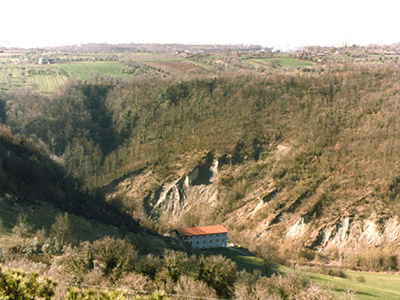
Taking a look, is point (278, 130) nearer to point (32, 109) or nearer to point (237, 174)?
point (237, 174)

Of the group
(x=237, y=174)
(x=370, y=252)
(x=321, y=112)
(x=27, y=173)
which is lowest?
(x=370, y=252)

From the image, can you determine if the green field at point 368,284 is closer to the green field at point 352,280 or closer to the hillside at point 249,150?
the green field at point 352,280

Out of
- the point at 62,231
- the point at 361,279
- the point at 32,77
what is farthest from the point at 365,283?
the point at 32,77

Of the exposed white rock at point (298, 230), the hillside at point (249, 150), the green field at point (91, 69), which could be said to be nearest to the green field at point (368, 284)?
the hillside at point (249, 150)

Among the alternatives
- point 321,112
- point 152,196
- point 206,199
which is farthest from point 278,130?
point 152,196

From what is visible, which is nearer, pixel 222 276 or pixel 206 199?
pixel 222 276

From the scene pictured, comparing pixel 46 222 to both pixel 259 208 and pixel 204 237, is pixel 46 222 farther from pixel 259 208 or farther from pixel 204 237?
pixel 259 208
